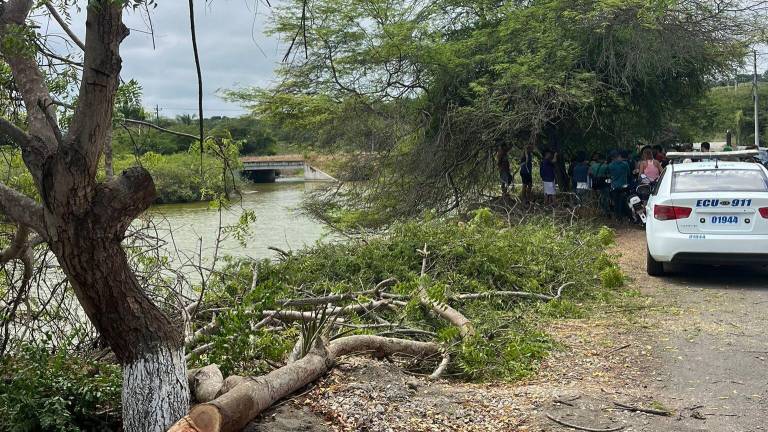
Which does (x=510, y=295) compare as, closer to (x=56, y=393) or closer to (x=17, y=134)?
(x=56, y=393)

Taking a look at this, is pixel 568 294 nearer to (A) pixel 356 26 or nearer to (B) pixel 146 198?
(B) pixel 146 198

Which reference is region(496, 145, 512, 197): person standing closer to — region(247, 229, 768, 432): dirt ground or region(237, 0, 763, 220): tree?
region(237, 0, 763, 220): tree

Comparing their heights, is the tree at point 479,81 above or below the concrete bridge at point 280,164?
above

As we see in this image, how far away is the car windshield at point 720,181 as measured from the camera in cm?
957

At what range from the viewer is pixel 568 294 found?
954 centimetres

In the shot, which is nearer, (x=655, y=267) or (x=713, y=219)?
(x=713, y=219)

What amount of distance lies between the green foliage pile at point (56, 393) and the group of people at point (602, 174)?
12313 mm

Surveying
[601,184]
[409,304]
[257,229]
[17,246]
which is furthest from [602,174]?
[17,246]

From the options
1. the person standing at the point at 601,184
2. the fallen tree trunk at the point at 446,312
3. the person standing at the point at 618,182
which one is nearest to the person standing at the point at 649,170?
the person standing at the point at 618,182

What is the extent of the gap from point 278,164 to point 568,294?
31444mm

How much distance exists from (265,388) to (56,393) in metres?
1.39

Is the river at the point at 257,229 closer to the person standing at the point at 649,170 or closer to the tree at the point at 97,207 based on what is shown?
the person standing at the point at 649,170

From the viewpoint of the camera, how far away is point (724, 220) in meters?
9.27

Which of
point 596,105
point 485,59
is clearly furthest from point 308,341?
point 596,105
